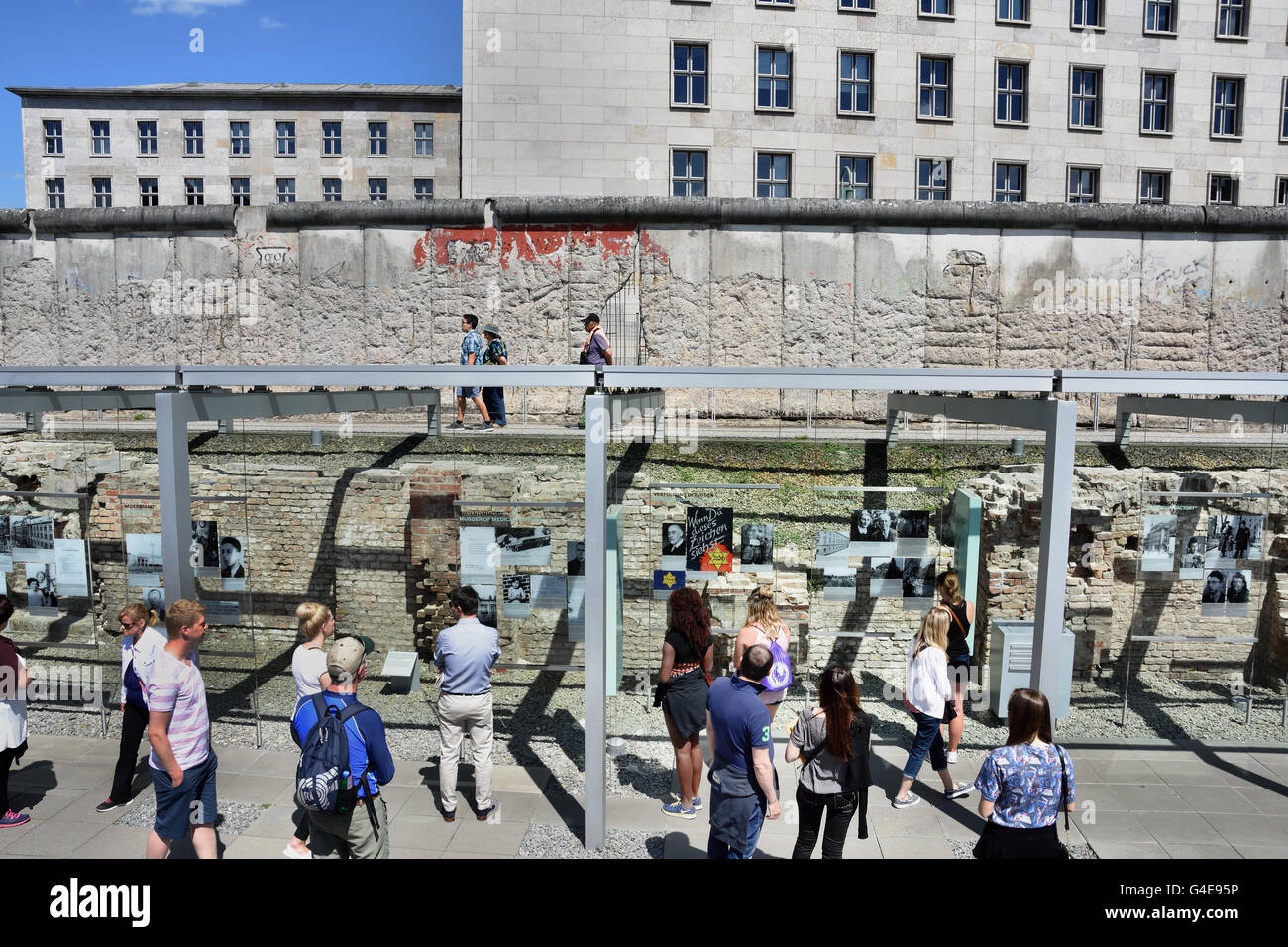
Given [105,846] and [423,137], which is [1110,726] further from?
[423,137]

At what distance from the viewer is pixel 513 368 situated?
5.79m

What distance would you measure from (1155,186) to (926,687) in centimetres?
2921

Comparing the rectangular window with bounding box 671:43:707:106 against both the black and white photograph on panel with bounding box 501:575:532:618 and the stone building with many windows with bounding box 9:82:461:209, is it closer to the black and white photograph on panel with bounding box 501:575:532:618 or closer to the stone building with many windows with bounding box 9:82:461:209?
the black and white photograph on panel with bounding box 501:575:532:618

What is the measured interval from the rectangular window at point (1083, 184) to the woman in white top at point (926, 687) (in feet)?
88.0

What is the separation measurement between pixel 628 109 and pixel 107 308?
1501 centimetres

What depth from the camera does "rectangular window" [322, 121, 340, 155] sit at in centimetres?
4494

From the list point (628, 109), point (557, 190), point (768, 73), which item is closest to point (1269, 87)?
point (768, 73)

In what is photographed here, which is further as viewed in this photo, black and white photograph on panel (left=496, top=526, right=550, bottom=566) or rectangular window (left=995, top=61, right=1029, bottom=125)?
rectangular window (left=995, top=61, right=1029, bottom=125)

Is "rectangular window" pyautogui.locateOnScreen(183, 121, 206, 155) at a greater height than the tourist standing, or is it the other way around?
"rectangular window" pyautogui.locateOnScreen(183, 121, 206, 155)

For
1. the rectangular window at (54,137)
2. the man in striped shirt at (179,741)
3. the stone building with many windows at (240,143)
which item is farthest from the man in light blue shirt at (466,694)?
the rectangular window at (54,137)

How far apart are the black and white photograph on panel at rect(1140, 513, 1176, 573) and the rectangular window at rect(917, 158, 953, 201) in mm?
21376

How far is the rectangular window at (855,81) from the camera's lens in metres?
26.6

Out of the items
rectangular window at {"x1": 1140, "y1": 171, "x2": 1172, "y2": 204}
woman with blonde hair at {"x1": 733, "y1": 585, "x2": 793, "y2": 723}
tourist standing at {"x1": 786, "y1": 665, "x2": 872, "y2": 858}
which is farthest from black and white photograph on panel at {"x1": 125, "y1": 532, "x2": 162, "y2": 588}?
rectangular window at {"x1": 1140, "y1": 171, "x2": 1172, "y2": 204}

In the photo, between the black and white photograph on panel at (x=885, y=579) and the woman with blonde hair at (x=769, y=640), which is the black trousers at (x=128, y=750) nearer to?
the woman with blonde hair at (x=769, y=640)
